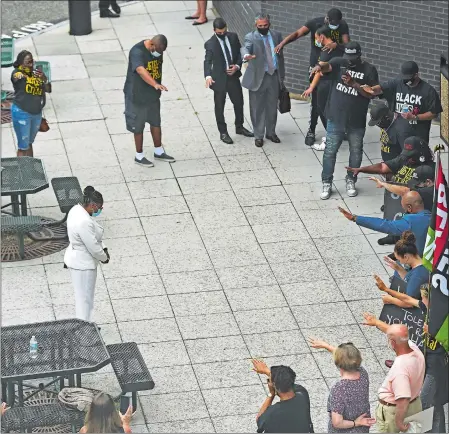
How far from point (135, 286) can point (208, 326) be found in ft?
3.67

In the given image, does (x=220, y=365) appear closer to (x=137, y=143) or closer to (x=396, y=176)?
(x=396, y=176)

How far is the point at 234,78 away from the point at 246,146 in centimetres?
90

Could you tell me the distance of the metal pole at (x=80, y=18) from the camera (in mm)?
20062

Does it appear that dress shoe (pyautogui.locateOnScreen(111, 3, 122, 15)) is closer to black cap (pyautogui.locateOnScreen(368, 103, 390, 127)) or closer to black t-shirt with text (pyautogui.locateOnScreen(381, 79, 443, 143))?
black t-shirt with text (pyautogui.locateOnScreen(381, 79, 443, 143))

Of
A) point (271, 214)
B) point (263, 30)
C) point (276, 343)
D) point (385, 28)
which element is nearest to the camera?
→ point (276, 343)

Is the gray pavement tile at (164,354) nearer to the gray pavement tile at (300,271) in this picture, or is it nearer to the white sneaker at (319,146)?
the gray pavement tile at (300,271)

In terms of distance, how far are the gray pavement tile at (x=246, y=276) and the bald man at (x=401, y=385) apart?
3.72 metres

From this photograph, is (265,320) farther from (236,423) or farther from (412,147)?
(412,147)

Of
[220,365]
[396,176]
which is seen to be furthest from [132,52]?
[220,365]

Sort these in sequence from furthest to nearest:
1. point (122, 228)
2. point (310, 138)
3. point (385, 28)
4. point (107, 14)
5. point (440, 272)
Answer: point (107, 14) → point (385, 28) → point (310, 138) → point (122, 228) → point (440, 272)

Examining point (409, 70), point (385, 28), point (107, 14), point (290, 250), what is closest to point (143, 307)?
point (290, 250)

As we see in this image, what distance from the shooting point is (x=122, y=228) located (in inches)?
559

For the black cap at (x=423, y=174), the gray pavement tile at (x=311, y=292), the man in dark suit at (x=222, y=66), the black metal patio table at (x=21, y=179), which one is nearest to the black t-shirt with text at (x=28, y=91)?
the black metal patio table at (x=21, y=179)

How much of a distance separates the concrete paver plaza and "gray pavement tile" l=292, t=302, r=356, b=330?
0.8 inches
